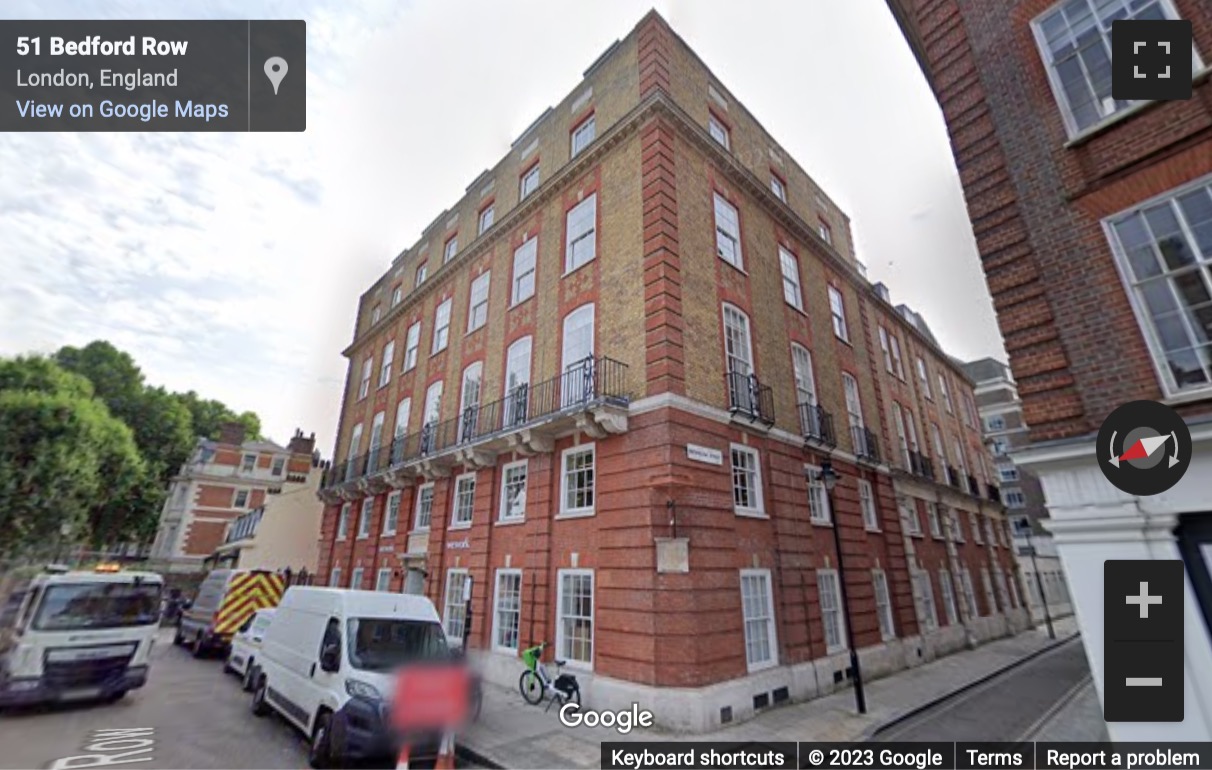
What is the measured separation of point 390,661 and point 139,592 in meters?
7.98

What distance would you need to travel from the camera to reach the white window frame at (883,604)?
51.4ft

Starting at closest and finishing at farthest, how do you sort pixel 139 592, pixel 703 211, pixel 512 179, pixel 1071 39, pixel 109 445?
pixel 1071 39 → pixel 139 592 → pixel 703 211 → pixel 512 179 → pixel 109 445

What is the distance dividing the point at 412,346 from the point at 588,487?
1503cm

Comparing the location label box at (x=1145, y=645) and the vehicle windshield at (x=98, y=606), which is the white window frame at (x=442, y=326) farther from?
the location label box at (x=1145, y=645)

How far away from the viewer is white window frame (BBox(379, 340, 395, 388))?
2514 centimetres

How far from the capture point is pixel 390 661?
8.02 m

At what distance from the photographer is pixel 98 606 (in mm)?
10734

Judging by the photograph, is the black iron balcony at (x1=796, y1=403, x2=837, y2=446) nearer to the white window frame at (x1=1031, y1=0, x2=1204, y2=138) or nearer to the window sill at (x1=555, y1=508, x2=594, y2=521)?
the window sill at (x1=555, y1=508, x2=594, y2=521)

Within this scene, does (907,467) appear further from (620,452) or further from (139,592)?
(139,592)

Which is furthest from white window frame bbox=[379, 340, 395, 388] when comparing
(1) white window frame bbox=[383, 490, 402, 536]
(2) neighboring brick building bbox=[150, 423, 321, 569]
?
(2) neighboring brick building bbox=[150, 423, 321, 569]

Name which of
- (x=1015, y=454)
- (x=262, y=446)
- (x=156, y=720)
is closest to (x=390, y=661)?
(x=156, y=720)

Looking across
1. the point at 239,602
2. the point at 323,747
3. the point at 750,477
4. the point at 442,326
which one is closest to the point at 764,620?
the point at 750,477

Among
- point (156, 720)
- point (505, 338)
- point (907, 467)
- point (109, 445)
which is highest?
point (505, 338)

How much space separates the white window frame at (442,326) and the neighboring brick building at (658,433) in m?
0.17
